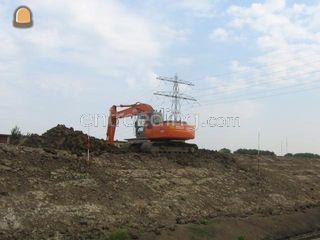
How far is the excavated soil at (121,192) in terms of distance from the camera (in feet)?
48.4

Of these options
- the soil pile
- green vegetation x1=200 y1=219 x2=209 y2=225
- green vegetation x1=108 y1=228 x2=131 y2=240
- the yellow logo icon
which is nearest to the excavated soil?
the soil pile

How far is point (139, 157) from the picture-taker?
23.1 meters

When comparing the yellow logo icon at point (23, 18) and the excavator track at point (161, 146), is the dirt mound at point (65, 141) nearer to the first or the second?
the excavator track at point (161, 146)

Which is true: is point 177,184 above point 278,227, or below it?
above

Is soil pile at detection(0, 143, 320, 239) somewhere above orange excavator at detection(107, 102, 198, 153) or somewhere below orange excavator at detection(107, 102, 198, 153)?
below

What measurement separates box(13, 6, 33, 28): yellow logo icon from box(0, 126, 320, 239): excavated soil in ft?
19.2

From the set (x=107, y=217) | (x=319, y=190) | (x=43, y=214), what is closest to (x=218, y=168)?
(x=319, y=190)

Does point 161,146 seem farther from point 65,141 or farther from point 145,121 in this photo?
point 65,141

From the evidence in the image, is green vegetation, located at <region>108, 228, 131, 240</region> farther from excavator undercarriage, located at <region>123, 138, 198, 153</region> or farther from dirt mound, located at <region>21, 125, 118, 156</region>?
excavator undercarriage, located at <region>123, 138, 198, 153</region>

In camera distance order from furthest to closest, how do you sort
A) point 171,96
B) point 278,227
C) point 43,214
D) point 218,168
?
point 171,96 < point 218,168 < point 278,227 < point 43,214

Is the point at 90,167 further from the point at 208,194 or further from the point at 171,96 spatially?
the point at 171,96

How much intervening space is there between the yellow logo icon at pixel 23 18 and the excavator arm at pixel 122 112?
18.2 m

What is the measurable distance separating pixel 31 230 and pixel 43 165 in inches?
173

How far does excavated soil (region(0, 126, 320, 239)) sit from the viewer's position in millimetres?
14750
